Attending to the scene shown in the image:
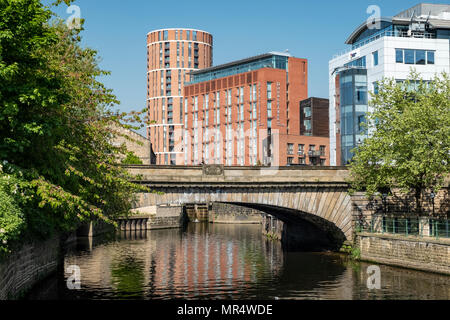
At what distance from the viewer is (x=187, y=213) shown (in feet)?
350

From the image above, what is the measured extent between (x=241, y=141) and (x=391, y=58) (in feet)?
229

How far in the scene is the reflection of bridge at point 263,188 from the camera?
4041 cm

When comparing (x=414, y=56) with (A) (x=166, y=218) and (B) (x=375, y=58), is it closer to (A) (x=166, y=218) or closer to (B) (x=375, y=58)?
(B) (x=375, y=58)

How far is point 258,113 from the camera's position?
134m

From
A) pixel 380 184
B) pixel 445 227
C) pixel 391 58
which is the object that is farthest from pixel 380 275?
pixel 391 58

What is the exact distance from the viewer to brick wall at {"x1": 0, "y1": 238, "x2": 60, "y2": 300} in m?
23.4

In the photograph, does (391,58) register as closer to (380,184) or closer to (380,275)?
(380,184)

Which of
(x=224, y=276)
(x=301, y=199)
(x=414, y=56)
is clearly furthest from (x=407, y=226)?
(x=414, y=56)

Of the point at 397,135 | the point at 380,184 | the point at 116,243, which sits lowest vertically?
the point at 116,243

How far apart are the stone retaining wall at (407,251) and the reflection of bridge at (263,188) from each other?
3021 mm

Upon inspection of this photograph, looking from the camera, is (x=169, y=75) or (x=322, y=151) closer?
(x=322, y=151)

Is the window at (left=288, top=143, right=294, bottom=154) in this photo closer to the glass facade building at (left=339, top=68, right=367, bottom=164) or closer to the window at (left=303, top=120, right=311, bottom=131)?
the window at (left=303, top=120, right=311, bottom=131)

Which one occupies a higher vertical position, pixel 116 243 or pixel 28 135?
pixel 28 135

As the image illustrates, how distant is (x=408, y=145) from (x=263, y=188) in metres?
10.7
